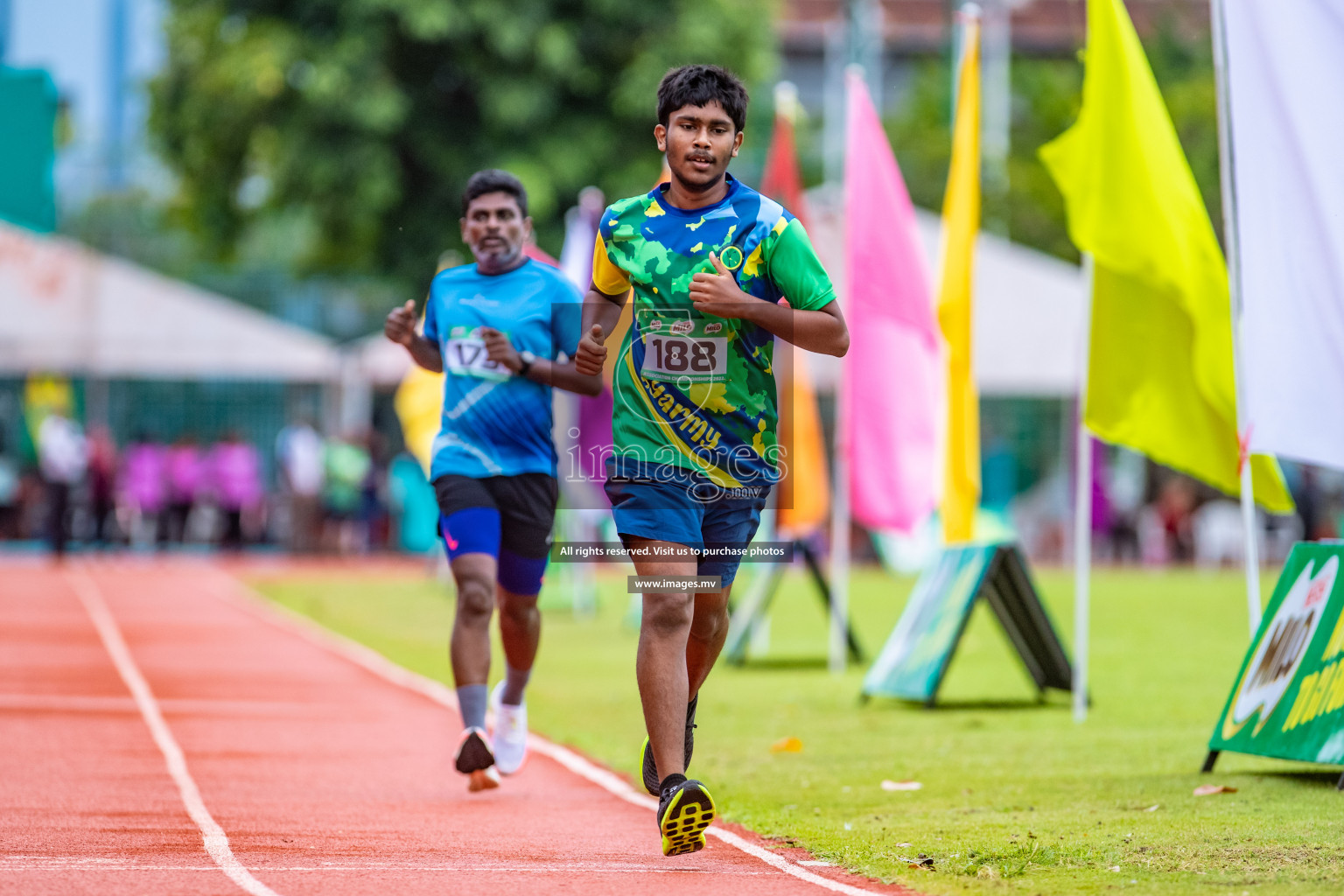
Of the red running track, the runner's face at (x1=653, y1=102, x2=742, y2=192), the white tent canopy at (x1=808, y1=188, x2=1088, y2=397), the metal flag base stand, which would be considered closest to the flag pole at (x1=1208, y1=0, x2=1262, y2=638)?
the runner's face at (x1=653, y1=102, x2=742, y2=192)

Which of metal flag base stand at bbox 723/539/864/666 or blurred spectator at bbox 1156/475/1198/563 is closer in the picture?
metal flag base stand at bbox 723/539/864/666

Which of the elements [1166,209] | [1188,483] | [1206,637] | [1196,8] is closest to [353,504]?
[1188,483]

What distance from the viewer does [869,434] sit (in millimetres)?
12602

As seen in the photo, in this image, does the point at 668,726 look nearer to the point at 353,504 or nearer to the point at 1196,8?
the point at 353,504

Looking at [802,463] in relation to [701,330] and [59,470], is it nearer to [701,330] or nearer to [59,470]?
[701,330]

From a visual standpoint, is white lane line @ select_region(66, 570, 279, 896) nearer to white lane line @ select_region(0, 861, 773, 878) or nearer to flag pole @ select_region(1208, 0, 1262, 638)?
white lane line @ select_region(0, 861, 773, 878)

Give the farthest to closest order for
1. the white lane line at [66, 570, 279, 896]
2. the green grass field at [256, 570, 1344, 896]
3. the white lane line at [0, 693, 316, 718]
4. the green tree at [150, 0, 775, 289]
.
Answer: the green tree at [150, 0, 775, 289], the white lane line at [0, 693, 316, 718], the green grass field at [256, 570, 1344, 896], the white lane line at [66, 570, 279, 896]

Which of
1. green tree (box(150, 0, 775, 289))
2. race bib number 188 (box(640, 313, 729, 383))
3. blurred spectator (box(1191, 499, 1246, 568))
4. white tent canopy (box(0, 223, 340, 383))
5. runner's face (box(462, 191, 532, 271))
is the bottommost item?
blurred spectator (box(1191, 499, 1246, 568))

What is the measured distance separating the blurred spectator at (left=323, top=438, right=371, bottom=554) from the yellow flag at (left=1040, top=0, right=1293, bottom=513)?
20316 mm

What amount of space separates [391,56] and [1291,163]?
78.5 ft

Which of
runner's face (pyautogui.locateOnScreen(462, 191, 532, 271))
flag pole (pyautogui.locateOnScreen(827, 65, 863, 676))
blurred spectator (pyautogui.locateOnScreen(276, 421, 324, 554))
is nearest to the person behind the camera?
runner's face (pyautogui.locateOnScreen(462, 191, 532, 271))

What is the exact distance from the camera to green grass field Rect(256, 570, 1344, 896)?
5.66m

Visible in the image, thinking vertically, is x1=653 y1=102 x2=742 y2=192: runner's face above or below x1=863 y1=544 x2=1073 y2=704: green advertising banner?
above

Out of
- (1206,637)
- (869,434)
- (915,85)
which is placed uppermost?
(915,85)
